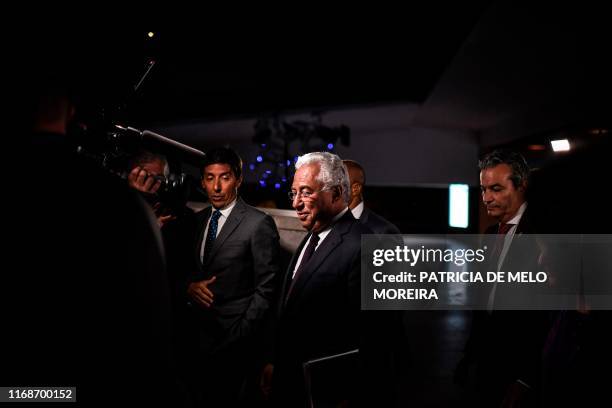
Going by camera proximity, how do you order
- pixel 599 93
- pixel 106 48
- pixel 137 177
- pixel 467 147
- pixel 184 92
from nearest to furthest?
pixel 106 48 → pixel 137 177 → pixel 599 93 → pixel 184 92 → pixel 467 147

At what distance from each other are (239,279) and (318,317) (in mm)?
554

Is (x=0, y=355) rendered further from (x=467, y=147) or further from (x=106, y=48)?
(x=467, y=147)

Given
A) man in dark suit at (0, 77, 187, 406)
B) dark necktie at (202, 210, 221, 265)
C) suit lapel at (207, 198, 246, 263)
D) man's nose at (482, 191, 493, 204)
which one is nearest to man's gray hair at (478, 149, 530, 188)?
man's nose at (482, 191, 493, 204)

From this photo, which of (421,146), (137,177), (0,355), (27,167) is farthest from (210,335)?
(421,146)

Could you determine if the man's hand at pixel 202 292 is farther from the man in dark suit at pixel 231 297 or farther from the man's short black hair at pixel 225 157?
the man's short black hair at pixel 225 157

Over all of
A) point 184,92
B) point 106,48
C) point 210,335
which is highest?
point 184,92

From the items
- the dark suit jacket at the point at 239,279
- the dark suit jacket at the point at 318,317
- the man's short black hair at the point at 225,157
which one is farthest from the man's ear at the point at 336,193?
the man's short black hair at the point at 225,157

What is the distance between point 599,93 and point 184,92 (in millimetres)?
7005

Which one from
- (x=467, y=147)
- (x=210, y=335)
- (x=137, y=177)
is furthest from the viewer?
(x=467, y=147)

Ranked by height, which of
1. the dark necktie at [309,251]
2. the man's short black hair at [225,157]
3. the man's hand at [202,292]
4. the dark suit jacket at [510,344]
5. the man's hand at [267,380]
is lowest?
the man's hand at [267,380]

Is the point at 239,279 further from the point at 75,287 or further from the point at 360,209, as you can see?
the point at 360,209

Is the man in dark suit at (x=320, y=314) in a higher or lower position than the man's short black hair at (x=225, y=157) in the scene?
lower

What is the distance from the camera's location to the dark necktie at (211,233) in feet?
6.71

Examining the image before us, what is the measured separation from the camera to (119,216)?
2.60ft
